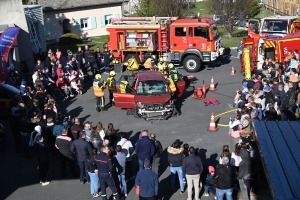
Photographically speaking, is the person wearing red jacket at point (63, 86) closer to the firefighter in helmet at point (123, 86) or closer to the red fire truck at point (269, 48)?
the firefighter in helmet at point (123, 86)

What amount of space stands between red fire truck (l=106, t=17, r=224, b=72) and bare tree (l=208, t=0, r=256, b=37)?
11287 millimetres

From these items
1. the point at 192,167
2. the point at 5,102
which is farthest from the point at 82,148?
the point at 5,102

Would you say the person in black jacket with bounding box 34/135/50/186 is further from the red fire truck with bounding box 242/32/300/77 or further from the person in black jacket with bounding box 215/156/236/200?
the red fire truck with bounding box 242/32/300/77

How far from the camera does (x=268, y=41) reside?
2173cm

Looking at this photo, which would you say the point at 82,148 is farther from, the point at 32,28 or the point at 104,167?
the point at 32,28

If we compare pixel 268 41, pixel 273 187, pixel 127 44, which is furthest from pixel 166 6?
pixel 273 187

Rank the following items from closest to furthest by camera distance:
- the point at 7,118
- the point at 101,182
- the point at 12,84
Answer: the point at 101,182, the point at 7,118, the point at 12,84

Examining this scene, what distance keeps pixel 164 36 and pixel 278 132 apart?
14773 mm

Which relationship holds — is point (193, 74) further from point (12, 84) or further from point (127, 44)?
point (12, 84)

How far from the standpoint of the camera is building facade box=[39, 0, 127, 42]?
39188 millimetres

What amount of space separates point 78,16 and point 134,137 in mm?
26445

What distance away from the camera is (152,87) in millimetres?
17547

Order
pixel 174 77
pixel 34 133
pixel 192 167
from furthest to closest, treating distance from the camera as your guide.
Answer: pixel 174 77, pixel 34 133, pixel 192 167

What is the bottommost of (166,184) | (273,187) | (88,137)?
(166,184)
